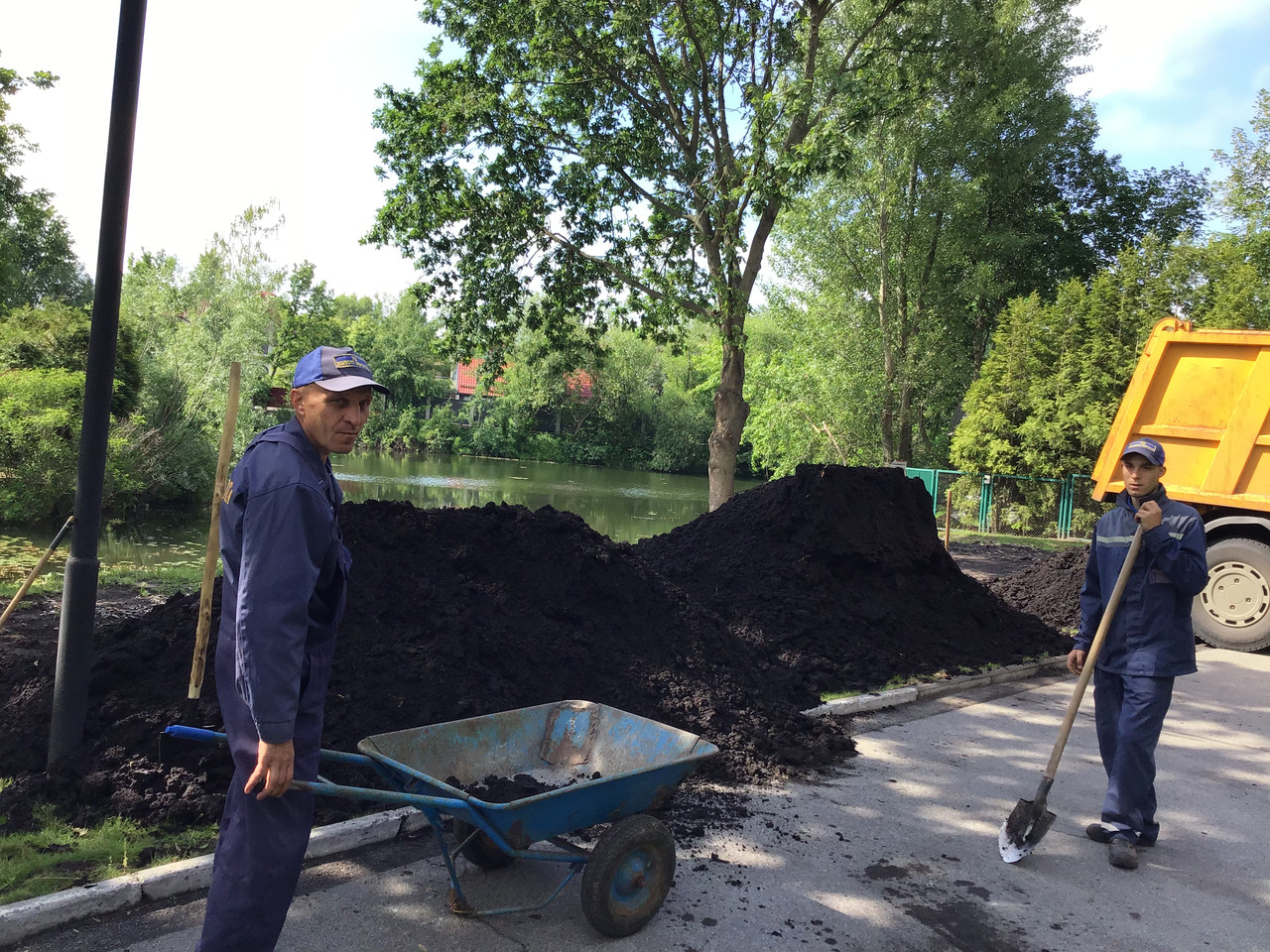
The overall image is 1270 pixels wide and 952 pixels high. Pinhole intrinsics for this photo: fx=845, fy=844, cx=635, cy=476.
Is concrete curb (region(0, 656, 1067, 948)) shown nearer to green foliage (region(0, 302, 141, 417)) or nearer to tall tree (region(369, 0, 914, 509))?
tall tree (region(369, 0, 914, 509))

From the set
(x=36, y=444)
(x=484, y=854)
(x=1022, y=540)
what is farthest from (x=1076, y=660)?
(x=36, y=444)

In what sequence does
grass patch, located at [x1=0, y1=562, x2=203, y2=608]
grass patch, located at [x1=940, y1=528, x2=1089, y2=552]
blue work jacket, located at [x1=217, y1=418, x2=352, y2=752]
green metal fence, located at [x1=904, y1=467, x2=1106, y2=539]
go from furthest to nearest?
1. green metal fence, located at [x1=904, y1=467, x2=1106, y2=539]
2. grass patch, located at [x1=940, y1=528, x2=1089, y2=552]
3. grass patch, located at [x1=0, y1=562, x2=203, y2=608]
4. blue work jacket, located at [x1=217, y1=418, x2=352, y2=752]

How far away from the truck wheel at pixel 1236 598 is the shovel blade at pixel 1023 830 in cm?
650

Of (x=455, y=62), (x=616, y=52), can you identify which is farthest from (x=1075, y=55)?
(x=455, y=62)

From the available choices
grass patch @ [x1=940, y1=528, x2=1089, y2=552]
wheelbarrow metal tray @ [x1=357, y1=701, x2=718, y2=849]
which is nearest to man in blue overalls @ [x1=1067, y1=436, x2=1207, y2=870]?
wheelbarrow metal tray @ [x1=357, y1=701, x2=718, y2=849]

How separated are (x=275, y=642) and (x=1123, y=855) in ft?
13.1

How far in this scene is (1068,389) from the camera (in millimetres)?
20234

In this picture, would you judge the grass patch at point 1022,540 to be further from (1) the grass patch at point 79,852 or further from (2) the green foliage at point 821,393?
(1) the grass patch at point 79,852

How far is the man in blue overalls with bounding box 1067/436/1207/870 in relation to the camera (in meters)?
4.14

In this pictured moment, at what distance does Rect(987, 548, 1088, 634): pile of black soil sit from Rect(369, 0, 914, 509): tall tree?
5.18 meters

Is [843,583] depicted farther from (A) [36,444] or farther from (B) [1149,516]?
(A) [36,444]

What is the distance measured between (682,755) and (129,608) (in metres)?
6.59

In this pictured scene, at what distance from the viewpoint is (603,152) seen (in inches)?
583

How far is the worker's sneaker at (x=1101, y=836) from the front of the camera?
14.1 ft
